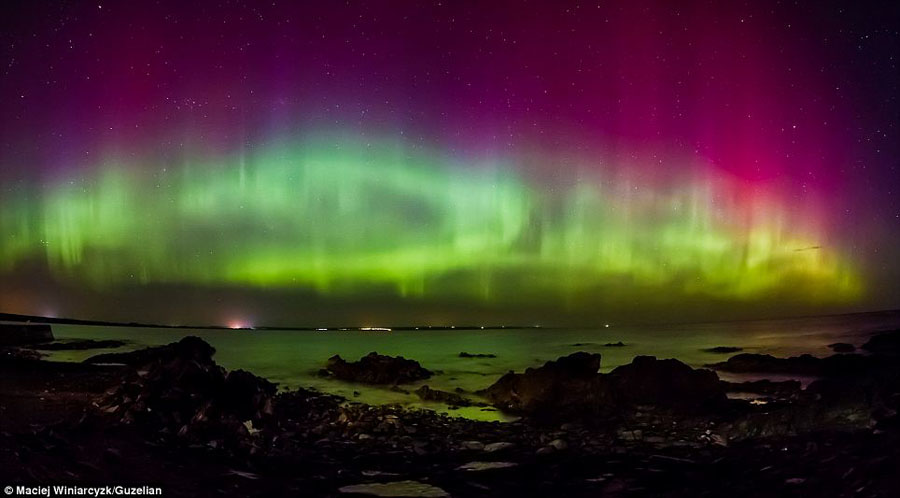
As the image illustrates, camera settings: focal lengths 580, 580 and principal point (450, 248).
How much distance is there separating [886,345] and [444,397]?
17591 mm

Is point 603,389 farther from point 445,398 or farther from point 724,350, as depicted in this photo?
point 724,350

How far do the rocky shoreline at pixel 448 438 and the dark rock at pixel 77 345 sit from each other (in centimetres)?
466

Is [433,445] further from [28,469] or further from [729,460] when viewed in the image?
[28,469]

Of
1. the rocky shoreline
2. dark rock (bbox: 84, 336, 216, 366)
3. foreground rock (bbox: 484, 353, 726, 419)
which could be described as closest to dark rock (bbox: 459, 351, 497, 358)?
foreground rock (bbox: 484, 353, 726, 419)

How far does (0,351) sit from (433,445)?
13.1 m

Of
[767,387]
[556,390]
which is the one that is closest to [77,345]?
[556,390]

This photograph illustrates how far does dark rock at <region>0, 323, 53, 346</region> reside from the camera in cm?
1742

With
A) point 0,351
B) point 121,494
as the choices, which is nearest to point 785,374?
point 121,494

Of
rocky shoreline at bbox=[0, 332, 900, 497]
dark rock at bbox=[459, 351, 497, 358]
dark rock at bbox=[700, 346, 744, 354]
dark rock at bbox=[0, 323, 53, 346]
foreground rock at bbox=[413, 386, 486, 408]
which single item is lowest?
dark rock at bbox=[459, 351, 497, 358]

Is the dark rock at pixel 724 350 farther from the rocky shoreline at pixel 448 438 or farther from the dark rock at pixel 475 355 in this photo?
the rocky shoreline at pixel 448 438

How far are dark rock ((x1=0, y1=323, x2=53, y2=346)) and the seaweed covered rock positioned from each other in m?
8.94

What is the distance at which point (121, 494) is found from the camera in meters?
6.82

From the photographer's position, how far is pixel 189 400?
33.5 feet

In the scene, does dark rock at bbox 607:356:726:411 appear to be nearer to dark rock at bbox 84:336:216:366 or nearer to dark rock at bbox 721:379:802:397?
dark rock at bbox 721:379:802:397
